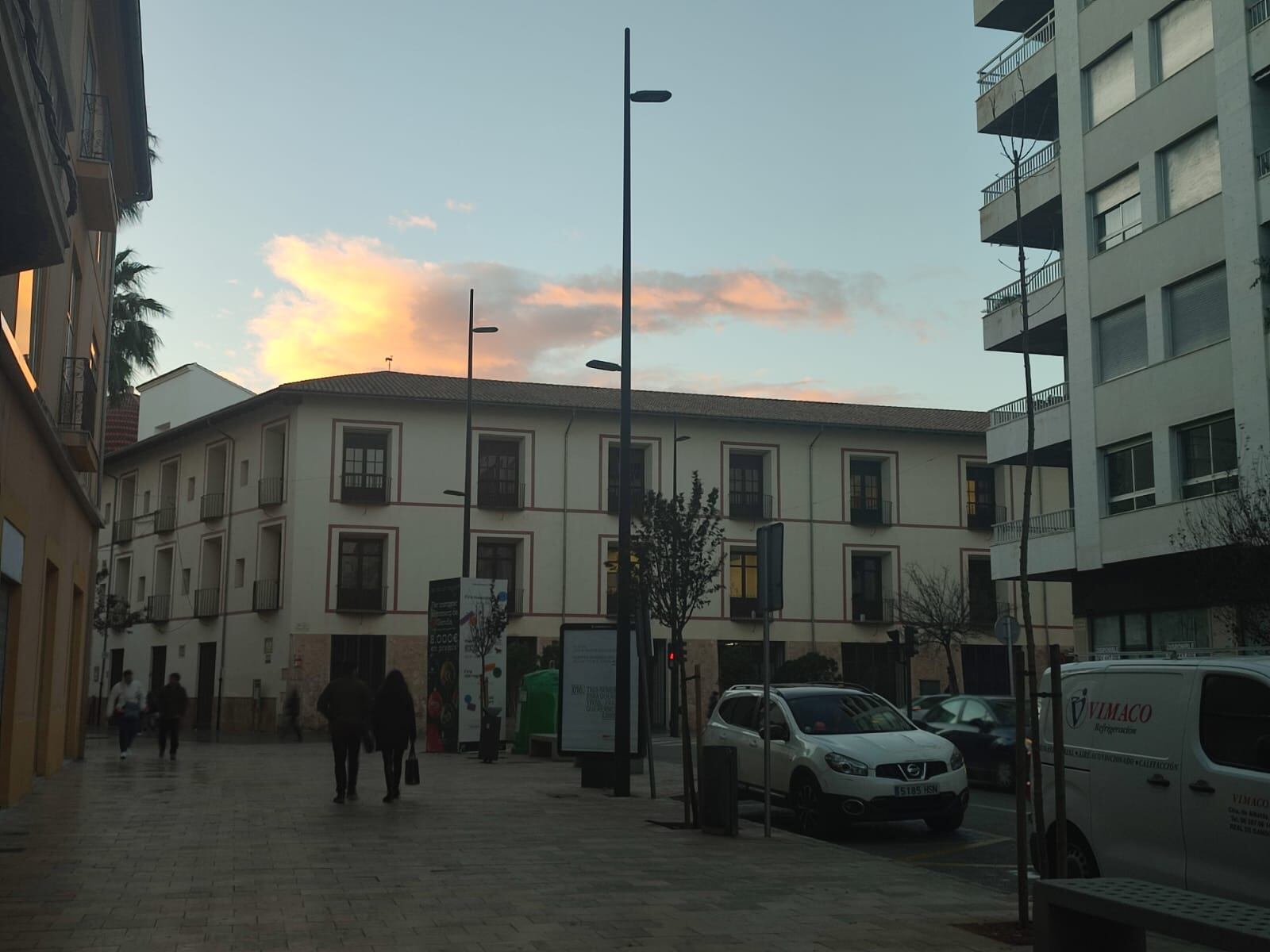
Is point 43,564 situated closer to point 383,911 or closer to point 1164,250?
point 383,911

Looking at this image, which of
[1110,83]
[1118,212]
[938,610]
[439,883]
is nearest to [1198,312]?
[1118,212]

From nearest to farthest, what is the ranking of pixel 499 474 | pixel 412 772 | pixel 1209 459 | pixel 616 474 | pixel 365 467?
pixel 412 772, pixel 1209 459, pixel 365 467, pixel 499 474, pixel 616 474

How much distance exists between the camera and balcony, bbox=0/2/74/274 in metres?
8.60

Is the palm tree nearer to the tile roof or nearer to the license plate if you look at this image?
the tile roof

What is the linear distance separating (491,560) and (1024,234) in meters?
23.3

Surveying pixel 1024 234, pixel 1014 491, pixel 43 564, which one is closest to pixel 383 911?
pixel 43 564

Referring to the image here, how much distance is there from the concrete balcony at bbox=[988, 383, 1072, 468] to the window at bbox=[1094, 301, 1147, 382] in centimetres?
181

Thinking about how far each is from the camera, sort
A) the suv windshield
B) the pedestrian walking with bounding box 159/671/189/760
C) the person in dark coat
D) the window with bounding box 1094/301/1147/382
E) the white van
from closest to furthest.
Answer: the white van → the suv windshield → the person in dark coat → the pedestrian walking with bounding box 159/671/189/760 → the window with bounding box 1094/301/1147/382

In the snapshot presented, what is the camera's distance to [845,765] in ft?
49.1

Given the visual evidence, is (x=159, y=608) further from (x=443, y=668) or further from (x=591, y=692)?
(x=591, y=692)

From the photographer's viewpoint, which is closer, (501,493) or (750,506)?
(501,493)

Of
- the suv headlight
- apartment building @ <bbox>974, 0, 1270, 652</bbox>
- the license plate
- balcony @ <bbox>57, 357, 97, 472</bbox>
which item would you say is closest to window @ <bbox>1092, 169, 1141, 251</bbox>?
apartment building @ <bbox>974, 0, 1270, 652</bbox>

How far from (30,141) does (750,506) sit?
44734 millimetres

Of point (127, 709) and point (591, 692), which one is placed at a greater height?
point (591, 692)
